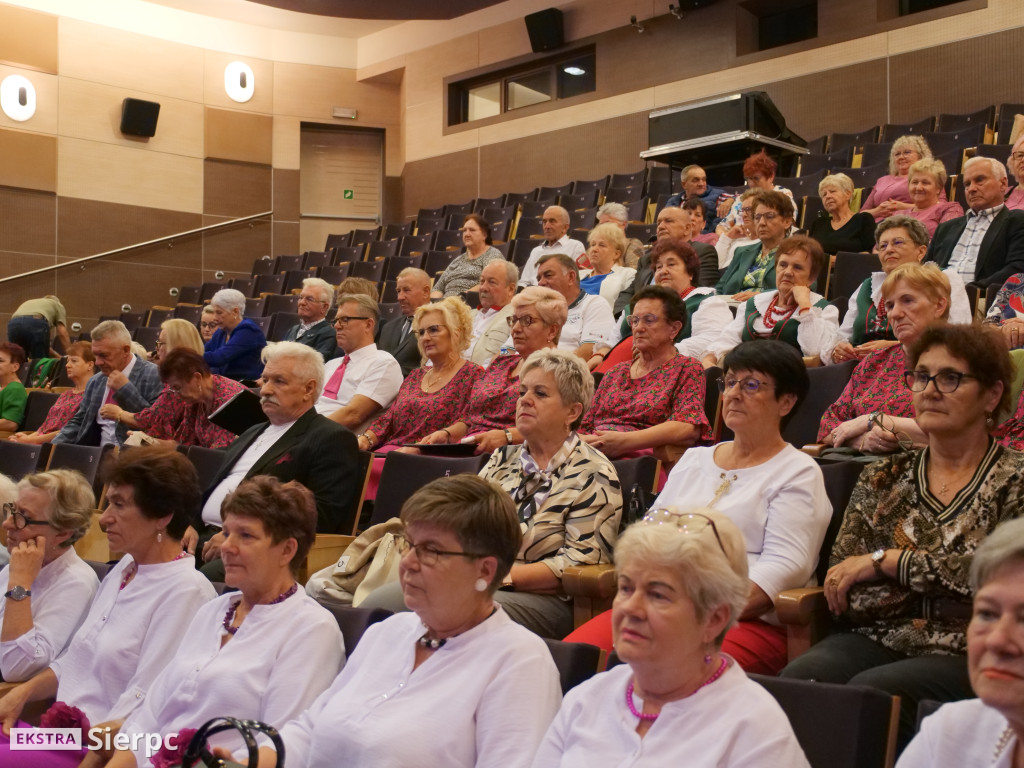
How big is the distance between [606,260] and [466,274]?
118 centimetres

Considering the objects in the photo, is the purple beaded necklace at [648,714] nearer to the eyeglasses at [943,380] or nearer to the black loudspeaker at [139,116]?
the eyeglasses at [943,380]

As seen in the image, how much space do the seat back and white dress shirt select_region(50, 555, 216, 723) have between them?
137 cm

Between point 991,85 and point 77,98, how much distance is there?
26.4 ft

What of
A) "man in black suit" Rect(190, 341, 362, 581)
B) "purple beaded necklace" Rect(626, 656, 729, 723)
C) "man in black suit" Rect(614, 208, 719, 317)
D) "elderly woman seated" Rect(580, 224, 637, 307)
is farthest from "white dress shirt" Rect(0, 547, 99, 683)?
"elderly woman seated" Rect(580, 224, 637, 307)

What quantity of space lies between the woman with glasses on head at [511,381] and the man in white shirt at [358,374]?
458 mm

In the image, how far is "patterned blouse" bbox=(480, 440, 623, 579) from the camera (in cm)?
223

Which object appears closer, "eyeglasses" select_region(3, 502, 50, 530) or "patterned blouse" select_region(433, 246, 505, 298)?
"eyeglasses" select_region(3, 502, 50, 530)

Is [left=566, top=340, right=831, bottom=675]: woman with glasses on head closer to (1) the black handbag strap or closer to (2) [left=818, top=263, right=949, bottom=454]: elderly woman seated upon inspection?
(2) [left=818, top=263, right=949, bottom=454]: elderly woman seated

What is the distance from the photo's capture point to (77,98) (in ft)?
33.1

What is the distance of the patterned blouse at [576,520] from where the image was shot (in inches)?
87.9

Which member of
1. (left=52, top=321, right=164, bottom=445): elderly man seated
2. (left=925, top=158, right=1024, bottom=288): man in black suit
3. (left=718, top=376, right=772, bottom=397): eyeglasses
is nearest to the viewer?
(left=718, top=376, right=772, bottom=397): eyeglasses

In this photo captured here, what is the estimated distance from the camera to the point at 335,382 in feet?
13.3

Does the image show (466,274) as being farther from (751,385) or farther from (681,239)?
(751,385)

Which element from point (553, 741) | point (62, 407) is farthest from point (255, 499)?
point (62, 407)
